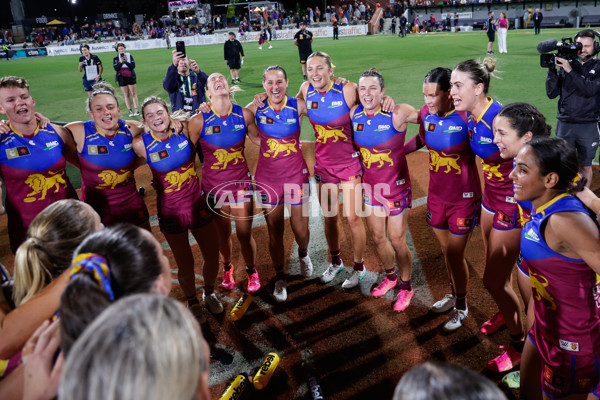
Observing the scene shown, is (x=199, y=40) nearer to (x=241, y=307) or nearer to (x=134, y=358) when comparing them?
(x=241, y=307)

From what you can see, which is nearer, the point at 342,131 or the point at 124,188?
the point at 124,188

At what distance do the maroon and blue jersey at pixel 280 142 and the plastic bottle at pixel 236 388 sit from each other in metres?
2.23

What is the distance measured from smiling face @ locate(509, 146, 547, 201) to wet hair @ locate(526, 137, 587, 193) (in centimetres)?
3

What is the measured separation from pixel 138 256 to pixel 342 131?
11.2 feet

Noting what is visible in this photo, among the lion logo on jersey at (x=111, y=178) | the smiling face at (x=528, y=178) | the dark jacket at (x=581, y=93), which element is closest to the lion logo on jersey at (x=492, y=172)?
the smiling face at (x=528, y=178)

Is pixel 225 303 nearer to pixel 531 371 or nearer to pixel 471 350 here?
pixel 471 350

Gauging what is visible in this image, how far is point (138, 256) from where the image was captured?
5.74 feet

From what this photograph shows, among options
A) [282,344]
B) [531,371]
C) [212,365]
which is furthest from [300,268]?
[531,371]

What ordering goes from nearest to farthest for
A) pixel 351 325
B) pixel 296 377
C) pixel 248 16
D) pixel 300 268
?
pixel 296 377 < pixel 351 325 < pixel 300 268 < pixel 248 16

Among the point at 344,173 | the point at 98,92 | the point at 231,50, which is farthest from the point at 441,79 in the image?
the point at 231,50

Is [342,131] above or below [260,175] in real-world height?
above

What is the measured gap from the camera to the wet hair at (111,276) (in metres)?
1.38

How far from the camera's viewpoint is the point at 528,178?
8.36 ft

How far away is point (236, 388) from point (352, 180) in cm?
259
